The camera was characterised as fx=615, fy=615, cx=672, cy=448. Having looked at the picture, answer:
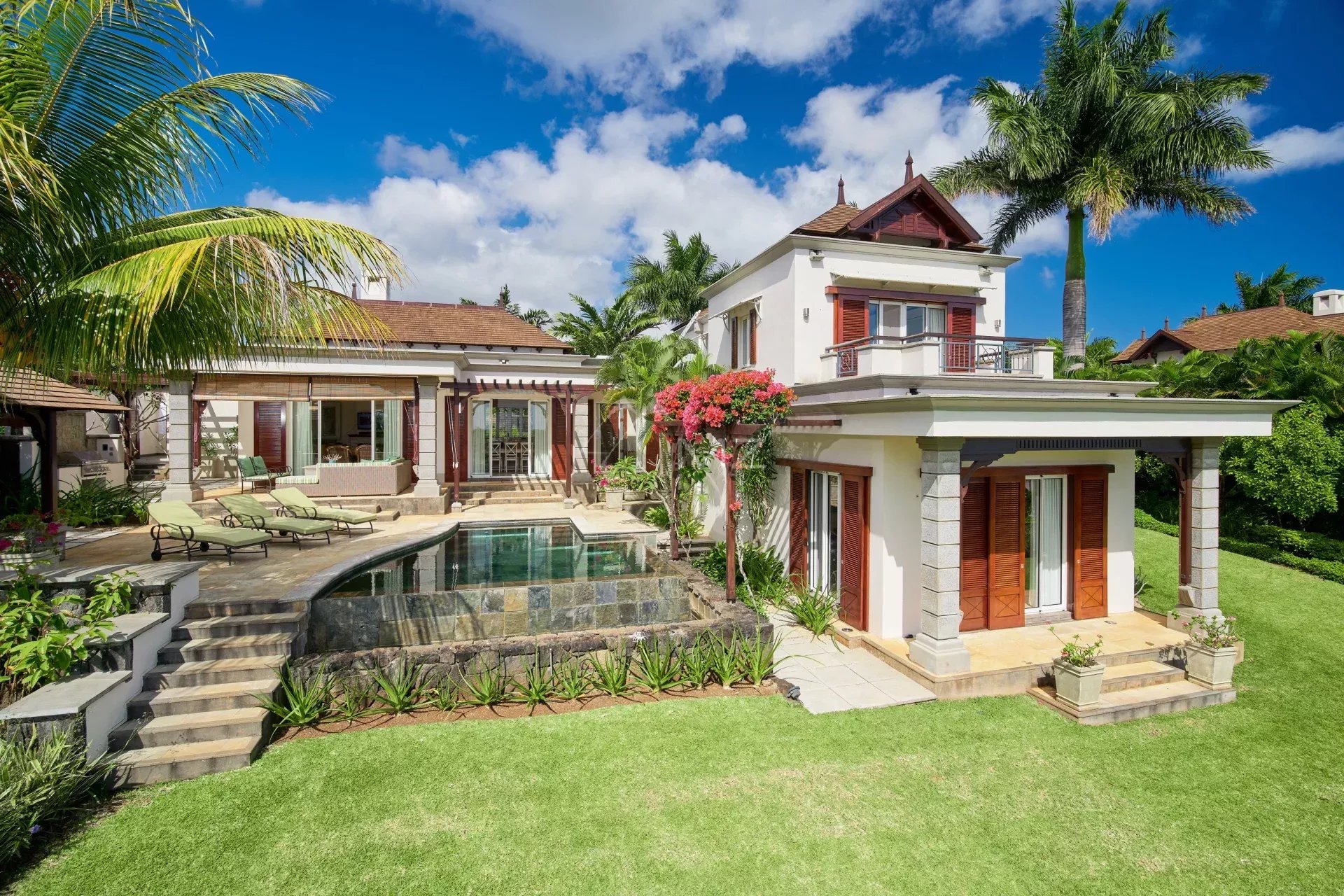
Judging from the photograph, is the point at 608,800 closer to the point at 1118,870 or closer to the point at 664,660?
the point at 664,660

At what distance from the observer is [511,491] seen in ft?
66.4

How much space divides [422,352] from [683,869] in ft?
51.4

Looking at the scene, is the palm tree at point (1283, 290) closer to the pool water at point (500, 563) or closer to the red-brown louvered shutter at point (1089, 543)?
the red-brown louvered shutter at point (1089, 543)

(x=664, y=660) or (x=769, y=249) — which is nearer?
(x=664, y=660)

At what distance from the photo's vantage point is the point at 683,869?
487 centimetres

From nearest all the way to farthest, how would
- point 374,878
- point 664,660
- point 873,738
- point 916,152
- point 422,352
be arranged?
point 374,878 → point 873,738 → point 664,660 → point 916,152 → point 422,352

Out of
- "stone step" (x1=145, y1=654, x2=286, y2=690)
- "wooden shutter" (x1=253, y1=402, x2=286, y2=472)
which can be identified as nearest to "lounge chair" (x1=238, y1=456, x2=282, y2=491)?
"wooden shutter" (x1=253, y1=402, x2=286, y2=472)

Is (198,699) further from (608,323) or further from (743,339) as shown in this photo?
(608,323)

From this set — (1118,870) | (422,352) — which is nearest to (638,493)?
(422,352)

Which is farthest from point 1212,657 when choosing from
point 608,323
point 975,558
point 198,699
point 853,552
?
point 608,323

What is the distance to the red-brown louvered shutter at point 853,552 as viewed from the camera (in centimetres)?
1006

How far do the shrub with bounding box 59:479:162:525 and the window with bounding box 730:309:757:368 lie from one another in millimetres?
15120

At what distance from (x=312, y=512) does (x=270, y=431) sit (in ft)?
30.4

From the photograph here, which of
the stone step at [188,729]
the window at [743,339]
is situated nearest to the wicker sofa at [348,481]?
the window at [743,339]
